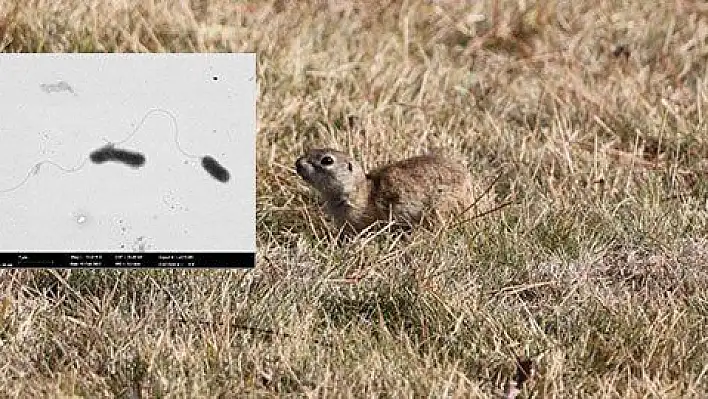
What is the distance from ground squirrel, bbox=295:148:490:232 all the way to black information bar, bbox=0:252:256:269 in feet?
2.62

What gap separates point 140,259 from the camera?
3.75m

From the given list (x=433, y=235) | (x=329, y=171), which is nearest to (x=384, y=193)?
(x=329, y=171)

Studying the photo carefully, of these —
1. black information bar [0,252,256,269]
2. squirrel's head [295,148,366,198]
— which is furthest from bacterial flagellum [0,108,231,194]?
squirrel's head [295,148,366,198]

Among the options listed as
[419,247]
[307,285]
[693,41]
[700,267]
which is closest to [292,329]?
[307,285]

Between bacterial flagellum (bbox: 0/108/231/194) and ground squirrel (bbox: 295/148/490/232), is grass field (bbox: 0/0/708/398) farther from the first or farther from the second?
bacterial flagellum (bbox: 0/108/231/194)

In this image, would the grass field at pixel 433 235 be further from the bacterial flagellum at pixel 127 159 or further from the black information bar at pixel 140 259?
the bacterial flagellum at pixel 127 159

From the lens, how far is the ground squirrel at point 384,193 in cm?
450

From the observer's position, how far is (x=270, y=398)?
344 centimetres

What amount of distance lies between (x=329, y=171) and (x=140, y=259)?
0.91 metres

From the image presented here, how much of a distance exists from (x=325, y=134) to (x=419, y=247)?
3.12ft

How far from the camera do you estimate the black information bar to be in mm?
3744

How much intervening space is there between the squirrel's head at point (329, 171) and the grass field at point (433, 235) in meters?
0.14

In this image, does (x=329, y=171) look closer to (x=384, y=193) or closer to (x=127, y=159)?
(x=384, y=193)

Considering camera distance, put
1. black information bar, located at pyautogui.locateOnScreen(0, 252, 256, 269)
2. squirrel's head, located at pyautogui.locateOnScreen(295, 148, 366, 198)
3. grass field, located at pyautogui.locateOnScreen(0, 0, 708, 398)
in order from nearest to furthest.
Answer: grass field, located at pyautogui.locateOnScreen(0, 0, 708, 398), black information bar, located at pyautogui.locateOnScreen(0, 252, 256, 269), squirrel's head, located at pyautogui.locateOnScreen(295, 148, 366, 198)
